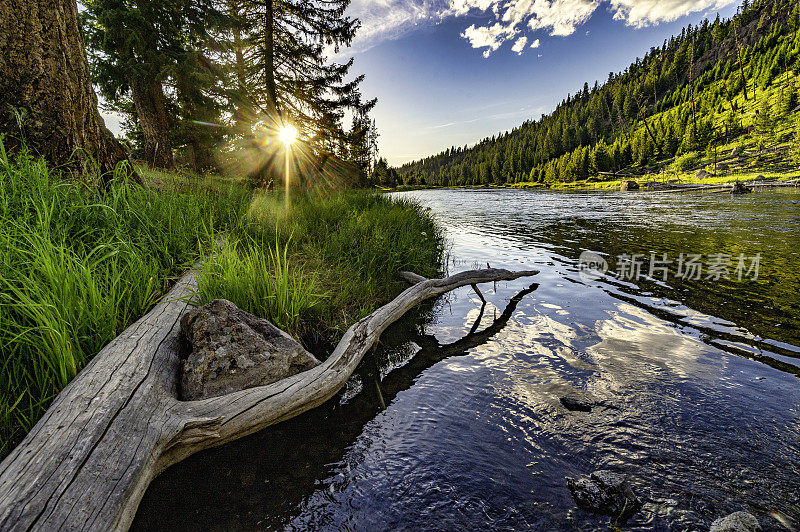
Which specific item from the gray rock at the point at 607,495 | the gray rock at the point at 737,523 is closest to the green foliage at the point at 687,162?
the gray rock at the point at 737,523

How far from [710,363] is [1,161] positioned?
27.6 feet

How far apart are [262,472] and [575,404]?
2.91 m

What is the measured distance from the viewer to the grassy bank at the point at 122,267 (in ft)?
7.48

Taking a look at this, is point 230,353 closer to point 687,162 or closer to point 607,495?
point 607,495

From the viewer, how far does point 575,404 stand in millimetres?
3262

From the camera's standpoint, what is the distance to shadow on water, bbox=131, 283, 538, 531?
6.78ft

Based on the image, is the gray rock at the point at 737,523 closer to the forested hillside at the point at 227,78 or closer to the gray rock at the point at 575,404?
the gray rock at the point at 575,404

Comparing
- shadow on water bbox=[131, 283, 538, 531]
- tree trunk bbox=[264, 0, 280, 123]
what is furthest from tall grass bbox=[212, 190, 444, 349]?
tree trunk bbox=[264, 0, 280, 123]

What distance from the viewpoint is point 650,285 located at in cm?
717

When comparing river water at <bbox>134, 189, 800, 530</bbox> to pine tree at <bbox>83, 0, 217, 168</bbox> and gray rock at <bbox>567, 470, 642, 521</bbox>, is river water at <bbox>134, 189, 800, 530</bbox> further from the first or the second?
pine tree at <bbox>83, 0, 217, 168</bbox>

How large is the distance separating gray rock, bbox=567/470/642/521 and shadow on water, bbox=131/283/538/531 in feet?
5.76

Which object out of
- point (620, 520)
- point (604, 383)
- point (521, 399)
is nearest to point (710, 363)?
point (604, 383)

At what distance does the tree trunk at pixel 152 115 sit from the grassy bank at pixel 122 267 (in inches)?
285

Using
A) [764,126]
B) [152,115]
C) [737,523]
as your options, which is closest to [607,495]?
[737,523]
